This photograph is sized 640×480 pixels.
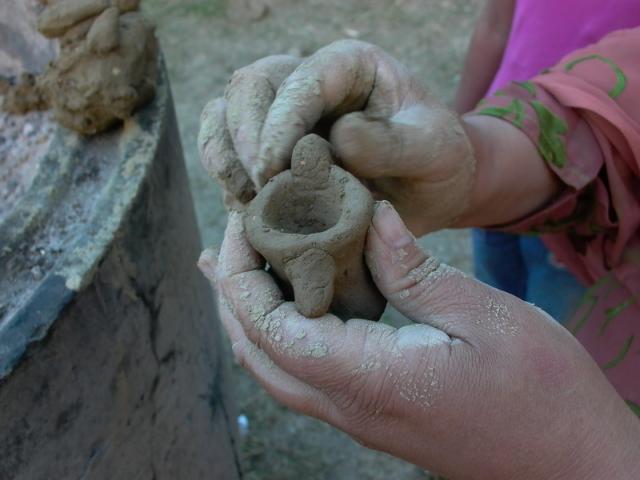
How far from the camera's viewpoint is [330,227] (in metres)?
0.94

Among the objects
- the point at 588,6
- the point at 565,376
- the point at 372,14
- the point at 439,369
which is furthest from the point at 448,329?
the point at 372,14

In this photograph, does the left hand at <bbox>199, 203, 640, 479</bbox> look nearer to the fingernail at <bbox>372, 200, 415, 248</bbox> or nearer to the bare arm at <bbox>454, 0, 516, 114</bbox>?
the fingernail at <bbox>372, 200, 415, 248</bbox>

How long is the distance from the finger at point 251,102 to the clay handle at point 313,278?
267 mm

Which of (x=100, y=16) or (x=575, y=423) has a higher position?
(x=100, y=16)

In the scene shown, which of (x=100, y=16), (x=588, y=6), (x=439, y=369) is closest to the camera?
(x=439, y=369)

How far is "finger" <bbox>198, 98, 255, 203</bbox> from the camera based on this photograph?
115 cm

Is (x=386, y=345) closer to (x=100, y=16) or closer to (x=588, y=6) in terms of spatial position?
(x=100, y=16)

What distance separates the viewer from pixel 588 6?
4.95 ft

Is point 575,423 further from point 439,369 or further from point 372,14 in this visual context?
point 372,14

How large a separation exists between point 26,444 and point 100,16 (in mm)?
778

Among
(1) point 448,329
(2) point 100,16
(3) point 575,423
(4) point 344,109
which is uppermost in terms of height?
(2) point 100,16

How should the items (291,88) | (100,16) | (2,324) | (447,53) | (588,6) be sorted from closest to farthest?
(2,324) → (291,88) → (100,16) → (588,6) → (447,53)

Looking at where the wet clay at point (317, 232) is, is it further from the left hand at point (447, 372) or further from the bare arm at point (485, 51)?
the bare arm at point (485, 51)

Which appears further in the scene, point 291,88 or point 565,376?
point 291,88
